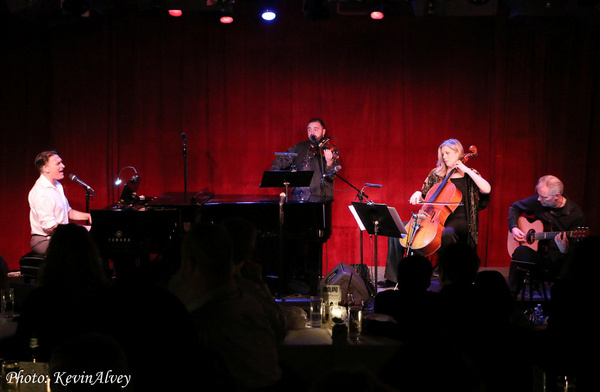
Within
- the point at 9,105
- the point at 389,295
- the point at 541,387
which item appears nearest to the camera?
the point at 541,387

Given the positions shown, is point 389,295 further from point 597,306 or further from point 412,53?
point 412,53

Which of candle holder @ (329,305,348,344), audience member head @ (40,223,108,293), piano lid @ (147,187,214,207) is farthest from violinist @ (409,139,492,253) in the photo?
audience member head @ (40,223,108,293)

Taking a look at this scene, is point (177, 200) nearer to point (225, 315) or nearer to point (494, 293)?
point (225, 315)

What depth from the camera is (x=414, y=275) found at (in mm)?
2795

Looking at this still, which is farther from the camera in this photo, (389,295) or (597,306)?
(389,295)

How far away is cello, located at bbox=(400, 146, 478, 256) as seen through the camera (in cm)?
577

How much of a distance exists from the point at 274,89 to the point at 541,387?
227 inches

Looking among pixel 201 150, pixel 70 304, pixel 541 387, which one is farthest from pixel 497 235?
pixel 70 304

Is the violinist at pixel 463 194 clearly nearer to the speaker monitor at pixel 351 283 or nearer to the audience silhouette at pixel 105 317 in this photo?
the speaker monitor at pixel 351 283

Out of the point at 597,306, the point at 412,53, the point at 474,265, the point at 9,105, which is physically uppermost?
the point at 412,53

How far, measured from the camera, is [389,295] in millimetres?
2910

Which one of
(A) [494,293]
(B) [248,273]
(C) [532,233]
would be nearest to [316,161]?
(C) [532,233]

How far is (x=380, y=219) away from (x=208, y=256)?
3.08 metres

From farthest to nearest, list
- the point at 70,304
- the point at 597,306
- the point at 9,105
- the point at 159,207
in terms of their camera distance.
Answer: the point at 9,105, the point at 159,207, the point at 597,306, the point at 70,304
